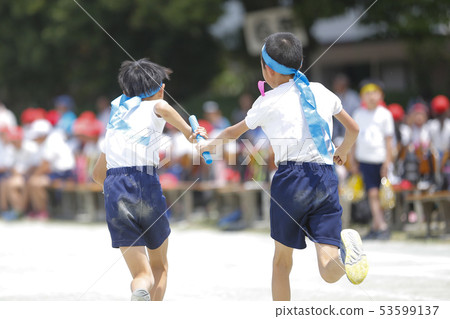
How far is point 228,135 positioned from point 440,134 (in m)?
6.75

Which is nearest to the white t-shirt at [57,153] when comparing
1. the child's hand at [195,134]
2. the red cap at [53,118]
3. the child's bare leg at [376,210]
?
the red cap at [53,118]

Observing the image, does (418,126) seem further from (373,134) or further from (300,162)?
Result: (300,162)

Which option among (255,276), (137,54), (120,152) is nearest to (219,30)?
(137,54)

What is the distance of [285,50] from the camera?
514cm

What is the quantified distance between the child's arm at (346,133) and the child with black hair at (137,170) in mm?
1052

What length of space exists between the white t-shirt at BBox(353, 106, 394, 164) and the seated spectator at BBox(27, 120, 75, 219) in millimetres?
5793

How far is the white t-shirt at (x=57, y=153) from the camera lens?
46.2 feet

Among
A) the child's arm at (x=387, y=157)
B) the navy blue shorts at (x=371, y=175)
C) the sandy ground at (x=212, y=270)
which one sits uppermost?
the child's arm at (x=387, y=157)

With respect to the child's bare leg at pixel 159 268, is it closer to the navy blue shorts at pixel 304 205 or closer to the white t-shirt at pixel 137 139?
the white t-shirt at pixel 137 139

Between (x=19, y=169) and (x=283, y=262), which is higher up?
(x=19, y=169)

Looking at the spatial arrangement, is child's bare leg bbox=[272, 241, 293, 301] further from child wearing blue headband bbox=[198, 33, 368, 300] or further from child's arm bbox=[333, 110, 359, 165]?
child's arm bbox=[333, 110, 359, 165]

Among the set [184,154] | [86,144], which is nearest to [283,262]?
[184,154]

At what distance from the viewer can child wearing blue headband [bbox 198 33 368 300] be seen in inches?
200

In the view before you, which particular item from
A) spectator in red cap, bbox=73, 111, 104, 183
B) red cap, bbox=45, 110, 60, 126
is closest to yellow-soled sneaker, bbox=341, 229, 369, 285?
spectator in red cap, bbox=73, 111, 104, 183
